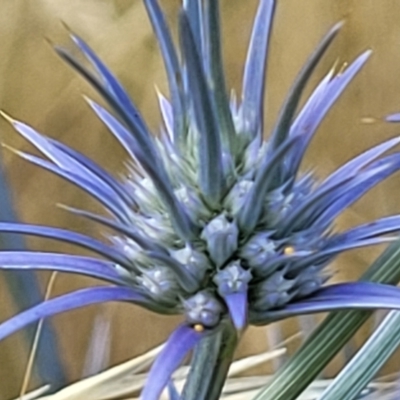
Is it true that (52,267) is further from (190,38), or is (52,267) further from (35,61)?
(35,61)

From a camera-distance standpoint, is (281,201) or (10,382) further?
(10,382)

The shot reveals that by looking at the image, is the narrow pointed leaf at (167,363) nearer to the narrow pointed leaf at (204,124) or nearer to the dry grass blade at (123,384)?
the narrow pointed leaf at (204,124)

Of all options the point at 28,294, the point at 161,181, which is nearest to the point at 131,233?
the point at 161,181

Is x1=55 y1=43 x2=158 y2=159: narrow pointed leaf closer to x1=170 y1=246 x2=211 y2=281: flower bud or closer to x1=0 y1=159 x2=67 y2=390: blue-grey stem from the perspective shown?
x1=170 y1=246 x2=211 y2=281: flower bud

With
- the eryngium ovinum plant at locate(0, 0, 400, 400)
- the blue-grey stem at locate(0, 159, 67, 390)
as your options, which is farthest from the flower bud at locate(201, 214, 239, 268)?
the blue-grey stem at locate(0, 159, 67, 390)

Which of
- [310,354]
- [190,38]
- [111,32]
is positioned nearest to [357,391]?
[310,354]

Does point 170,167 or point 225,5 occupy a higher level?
point 225,5
